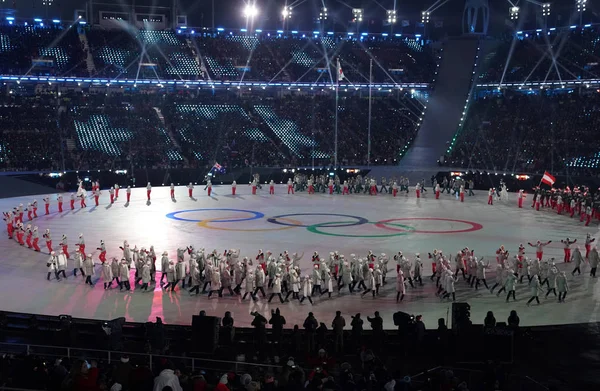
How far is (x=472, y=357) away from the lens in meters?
17.1

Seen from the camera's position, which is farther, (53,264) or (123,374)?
(53,264)

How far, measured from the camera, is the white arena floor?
885 inches

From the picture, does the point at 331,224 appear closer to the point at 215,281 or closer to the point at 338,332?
the point at 215,281

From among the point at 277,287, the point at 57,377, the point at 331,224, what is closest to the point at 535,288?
the point at 277,287

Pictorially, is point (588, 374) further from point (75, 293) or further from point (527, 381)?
point (75, 293)

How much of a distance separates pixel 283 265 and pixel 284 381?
460 inches

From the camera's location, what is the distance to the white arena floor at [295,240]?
22484 mm

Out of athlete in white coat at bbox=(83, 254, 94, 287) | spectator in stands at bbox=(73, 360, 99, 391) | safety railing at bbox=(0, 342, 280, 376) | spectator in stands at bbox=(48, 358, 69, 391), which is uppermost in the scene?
spectator in stands at bbox=(73, 360, 99, 391)

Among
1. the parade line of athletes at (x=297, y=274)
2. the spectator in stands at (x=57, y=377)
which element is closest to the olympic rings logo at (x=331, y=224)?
the parade line of athletes at (x=297, y=274)

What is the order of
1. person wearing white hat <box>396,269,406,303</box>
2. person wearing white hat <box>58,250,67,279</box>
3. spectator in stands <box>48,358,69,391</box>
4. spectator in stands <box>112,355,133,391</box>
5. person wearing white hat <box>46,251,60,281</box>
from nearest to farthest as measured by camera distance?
spectator in stands <box>48,358,69,391</box>, spectator in stands <box>112,355,133,391</box>, person wearing white hat <box>396,269,406,303</box>, person wearing white hat <box>46,251,60,281</box>, person wearing white hat <box>58,250,67,279</box>

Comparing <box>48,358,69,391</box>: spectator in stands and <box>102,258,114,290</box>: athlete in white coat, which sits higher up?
<box>48,358,69,391</box>: spectator in stands

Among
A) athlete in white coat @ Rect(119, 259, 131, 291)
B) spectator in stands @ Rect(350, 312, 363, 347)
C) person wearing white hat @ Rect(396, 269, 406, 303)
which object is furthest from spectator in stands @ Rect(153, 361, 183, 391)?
athlete in white coat @ Rect(119, 259, 131, 291)

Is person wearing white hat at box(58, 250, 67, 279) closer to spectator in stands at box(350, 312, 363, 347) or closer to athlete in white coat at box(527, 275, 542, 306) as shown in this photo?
spectator in stands at box(350, 312, 363, 347)

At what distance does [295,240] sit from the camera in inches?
1326
